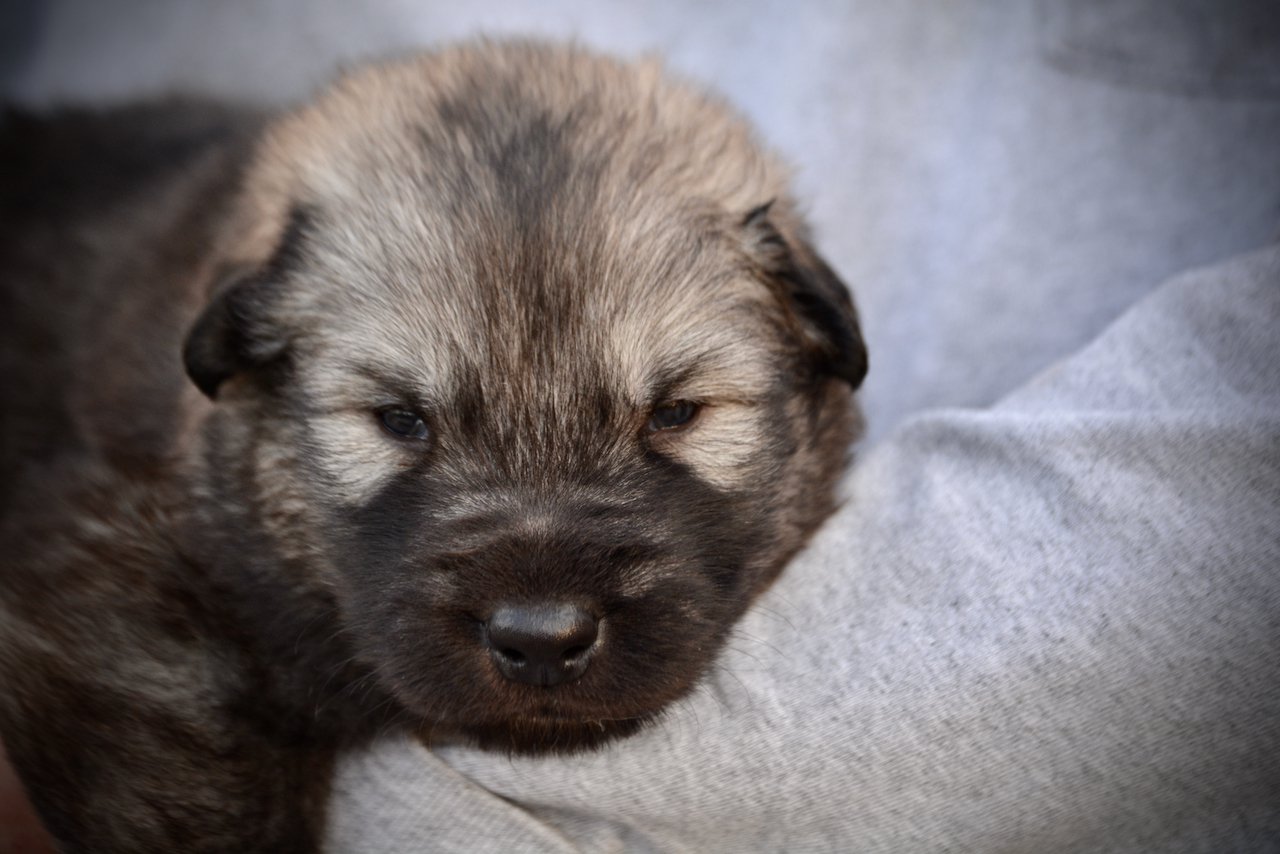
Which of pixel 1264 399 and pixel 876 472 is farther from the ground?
pixel 1264 399

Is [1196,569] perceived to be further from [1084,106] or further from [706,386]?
[1084,106]

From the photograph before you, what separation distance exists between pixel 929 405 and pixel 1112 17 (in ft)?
3.30

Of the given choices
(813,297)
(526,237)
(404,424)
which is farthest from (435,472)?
(813,297)

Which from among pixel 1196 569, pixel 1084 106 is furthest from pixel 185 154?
pixel 1196 569

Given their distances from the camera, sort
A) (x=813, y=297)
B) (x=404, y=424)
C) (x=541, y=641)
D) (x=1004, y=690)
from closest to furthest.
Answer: (x=541, y=641) < (x=1004, y=690) < (x=404, y=424) < (x=813, y=297)

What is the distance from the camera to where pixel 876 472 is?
197 centimetres

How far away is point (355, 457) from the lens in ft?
5.54

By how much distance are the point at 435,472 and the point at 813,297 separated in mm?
721

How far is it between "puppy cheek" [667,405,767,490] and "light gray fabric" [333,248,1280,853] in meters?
0.24

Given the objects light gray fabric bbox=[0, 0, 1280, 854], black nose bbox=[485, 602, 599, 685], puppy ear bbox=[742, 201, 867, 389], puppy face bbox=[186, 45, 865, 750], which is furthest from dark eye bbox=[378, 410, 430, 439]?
puppy ear bbox=[742, 201, 867, 389]

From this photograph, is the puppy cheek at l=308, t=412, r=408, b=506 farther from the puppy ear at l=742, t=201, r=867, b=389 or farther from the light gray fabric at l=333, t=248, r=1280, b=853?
the puppy ear at l=742, t=201, r=867, b=389

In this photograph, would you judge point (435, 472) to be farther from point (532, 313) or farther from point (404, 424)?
point (532, 313)

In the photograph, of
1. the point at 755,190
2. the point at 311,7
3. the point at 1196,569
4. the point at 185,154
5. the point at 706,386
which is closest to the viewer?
the point at 1196,569

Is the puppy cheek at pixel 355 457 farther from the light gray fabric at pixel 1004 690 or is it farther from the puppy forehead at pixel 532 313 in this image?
the light gray fabric at pixel 1004 690
